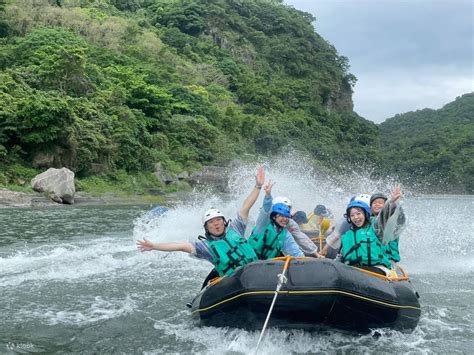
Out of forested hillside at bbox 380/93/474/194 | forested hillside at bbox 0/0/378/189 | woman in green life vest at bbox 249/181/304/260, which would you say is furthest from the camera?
forested hillside at bbox 380/93/474/194

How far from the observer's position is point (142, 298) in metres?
8.24

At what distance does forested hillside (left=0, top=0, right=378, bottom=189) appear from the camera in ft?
93.4

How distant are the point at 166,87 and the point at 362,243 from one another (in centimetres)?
3975

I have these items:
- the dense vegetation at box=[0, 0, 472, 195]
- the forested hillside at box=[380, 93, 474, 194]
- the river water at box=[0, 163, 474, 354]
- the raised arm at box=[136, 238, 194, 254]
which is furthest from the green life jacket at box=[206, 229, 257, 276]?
the forested hillside at box=[380, 93, 474, 194]

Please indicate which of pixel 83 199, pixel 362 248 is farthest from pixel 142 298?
pixel 83 199

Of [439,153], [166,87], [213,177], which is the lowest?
[213,177]

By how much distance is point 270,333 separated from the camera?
233 inches

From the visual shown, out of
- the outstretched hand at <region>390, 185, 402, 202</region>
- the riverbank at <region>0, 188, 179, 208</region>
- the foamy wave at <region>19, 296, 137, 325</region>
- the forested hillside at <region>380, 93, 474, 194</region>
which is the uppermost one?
the forested hillside at <region>380, 93, 474, 194</region>

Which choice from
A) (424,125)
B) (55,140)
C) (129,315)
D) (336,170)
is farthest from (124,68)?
(424,125)

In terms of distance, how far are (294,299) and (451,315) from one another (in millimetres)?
3300

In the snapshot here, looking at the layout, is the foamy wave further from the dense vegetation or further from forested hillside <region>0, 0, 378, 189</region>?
forested hillside <region>0, 0, 378, 189</region>

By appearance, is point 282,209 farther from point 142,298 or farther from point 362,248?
point 142,298

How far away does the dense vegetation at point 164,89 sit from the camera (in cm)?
2825

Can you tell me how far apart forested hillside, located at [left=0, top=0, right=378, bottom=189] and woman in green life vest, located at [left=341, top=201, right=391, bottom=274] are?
23214 millimetres
